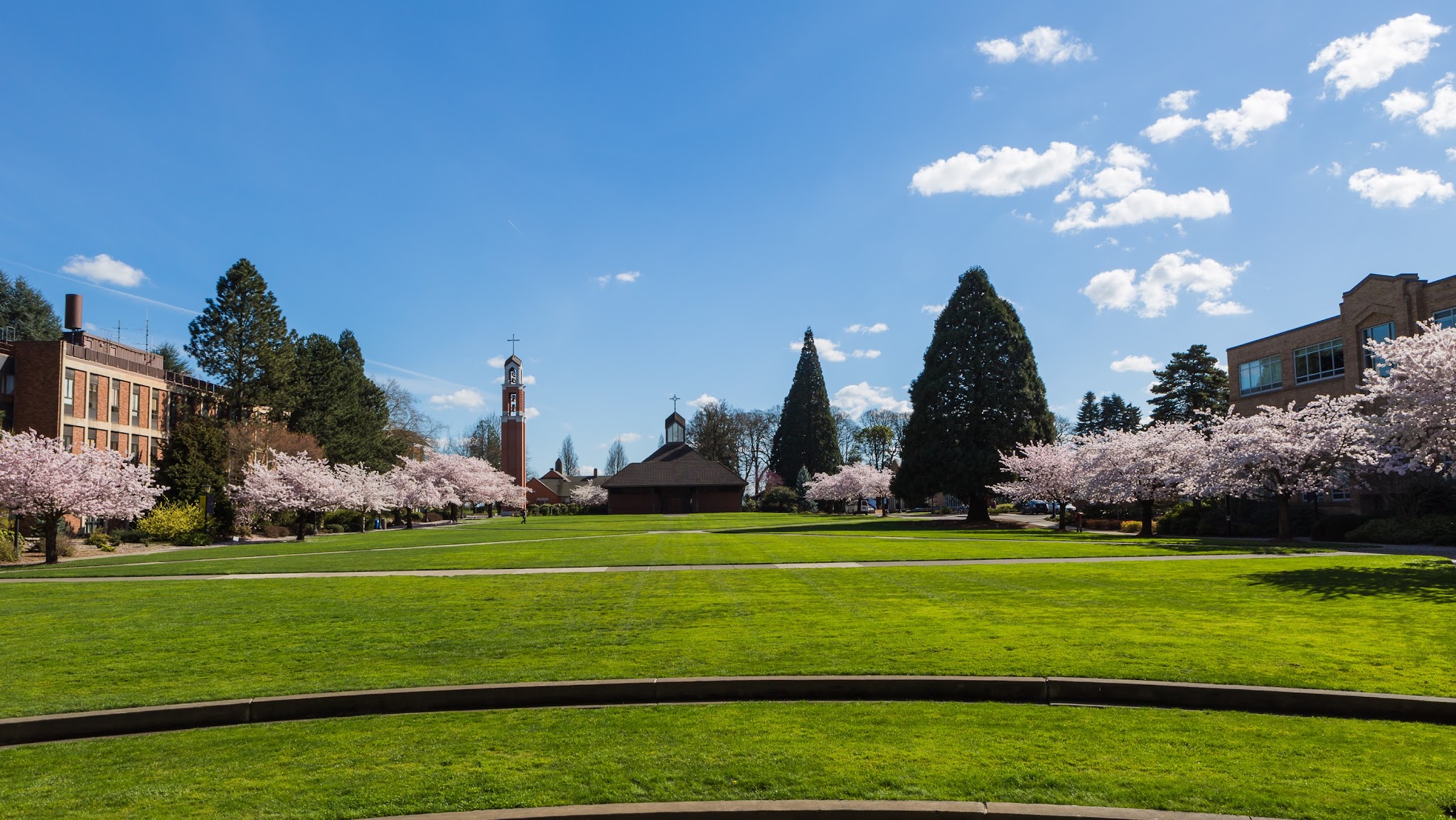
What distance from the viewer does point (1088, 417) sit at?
307 ft

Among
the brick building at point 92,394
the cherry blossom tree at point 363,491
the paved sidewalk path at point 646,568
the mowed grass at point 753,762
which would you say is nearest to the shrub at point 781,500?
the cherry blossom tree at point 363,491

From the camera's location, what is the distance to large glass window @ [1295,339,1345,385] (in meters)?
41.2

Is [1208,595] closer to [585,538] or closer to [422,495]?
[585,538]

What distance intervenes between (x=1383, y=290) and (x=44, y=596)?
48712 mm

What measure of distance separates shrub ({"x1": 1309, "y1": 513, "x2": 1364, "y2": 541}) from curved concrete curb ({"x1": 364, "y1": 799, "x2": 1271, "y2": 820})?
31959 millimetres

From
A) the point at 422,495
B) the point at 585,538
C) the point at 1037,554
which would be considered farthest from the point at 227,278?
the point at 1037,554

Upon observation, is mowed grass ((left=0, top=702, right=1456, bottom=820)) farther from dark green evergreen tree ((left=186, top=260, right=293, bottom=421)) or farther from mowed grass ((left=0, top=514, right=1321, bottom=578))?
dark green evergreen tree ((left=186, top=260, right=293, bottom=421))

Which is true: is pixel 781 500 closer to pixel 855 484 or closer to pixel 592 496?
pixel 855 484

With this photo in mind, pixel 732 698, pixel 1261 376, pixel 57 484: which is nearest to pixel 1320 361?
pixel 1261 376

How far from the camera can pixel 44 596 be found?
51.9 ft

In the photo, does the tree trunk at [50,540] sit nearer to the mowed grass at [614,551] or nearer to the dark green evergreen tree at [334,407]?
the mowed grass at [614,551]

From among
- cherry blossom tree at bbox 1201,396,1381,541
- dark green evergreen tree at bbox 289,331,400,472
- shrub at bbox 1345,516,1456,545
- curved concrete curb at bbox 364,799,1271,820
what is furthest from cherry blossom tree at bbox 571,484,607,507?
curved concrete curb at bbox 364,799,1271,820

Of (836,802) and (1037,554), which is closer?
(836,802)

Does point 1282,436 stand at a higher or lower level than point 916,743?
higher
